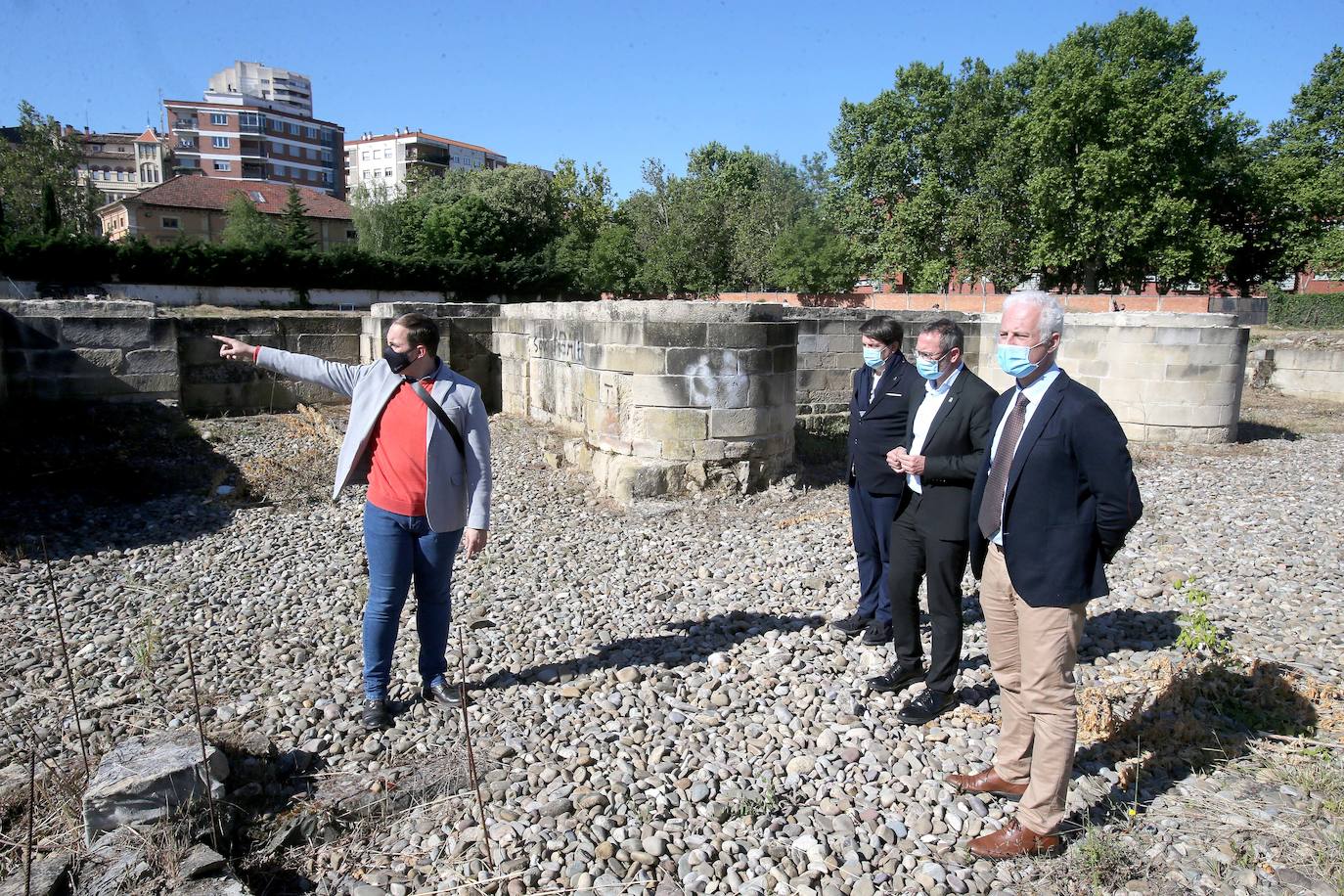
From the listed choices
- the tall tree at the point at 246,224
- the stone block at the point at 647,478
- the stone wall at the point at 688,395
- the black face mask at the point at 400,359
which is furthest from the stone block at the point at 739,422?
the tall tree at the point at 246,224

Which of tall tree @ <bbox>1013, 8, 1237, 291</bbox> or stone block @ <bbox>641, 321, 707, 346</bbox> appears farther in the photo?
tall tree @ <bbox>1013, 8, 1237, 291</bbox>

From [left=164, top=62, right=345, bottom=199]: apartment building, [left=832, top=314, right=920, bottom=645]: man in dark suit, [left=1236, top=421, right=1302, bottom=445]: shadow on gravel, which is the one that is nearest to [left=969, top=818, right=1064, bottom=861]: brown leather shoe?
[left=832, top=314, right=920, bottom=645]: man in dark suit

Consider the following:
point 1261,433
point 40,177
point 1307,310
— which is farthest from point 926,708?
point 40,177

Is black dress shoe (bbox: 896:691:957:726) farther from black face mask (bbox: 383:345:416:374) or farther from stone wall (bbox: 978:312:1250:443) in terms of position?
stone wall (bbox: 978:312:1250:443)

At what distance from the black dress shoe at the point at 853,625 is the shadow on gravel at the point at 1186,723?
4.05ft

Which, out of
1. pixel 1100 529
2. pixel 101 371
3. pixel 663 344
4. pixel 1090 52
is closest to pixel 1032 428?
pixel 1100 529

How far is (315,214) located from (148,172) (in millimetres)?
36291

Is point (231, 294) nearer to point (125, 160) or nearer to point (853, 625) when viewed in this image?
point (853, 625)

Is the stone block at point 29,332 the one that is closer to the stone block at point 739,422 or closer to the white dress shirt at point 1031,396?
A: the stone block at point 739,422

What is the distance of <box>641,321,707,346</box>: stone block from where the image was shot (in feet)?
25.4

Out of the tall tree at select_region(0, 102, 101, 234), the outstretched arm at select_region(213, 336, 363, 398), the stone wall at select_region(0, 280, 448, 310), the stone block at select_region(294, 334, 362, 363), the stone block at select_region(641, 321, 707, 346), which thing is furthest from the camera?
the tall tree at select_region(0, 102, 101, 234)

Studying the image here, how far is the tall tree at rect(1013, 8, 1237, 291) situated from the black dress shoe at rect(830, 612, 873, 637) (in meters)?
35.8

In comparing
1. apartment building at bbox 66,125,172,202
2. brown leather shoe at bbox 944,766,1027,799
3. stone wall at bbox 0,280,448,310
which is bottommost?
brown leather shoe at bbox 944,766,1027,799

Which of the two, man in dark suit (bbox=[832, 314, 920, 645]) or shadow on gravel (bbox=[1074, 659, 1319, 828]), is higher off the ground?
man in dark suit (bbox=[832, 314, 920, 645])
